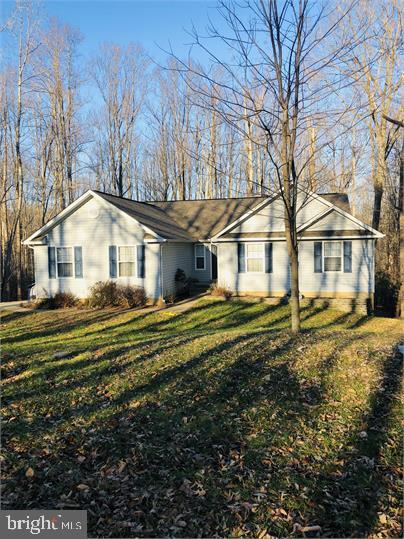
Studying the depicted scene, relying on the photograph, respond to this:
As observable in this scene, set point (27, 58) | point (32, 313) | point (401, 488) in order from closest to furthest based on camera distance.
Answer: point (401, 488) < point (32, 313) < point (27, 58)

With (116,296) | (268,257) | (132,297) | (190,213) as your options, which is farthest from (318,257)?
(190,213)

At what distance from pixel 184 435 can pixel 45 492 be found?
1446mm

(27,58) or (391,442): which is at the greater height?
(27,58)

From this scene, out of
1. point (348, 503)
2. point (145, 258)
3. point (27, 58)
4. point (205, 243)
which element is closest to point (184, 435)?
point (348, 503)

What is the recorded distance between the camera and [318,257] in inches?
699

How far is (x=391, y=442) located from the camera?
4.09m

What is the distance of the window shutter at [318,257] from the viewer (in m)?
17.7

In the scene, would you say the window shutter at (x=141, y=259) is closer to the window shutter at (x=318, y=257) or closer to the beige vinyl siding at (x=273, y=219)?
the beige vinyl siding at (x=273, y=219)

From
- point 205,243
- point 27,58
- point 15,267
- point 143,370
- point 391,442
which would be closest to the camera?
point 391,442

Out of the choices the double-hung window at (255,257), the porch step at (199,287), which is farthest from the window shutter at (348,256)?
the porch step at (199,287)

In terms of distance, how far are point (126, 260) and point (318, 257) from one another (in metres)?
8.30

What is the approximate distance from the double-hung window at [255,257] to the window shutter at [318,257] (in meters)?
2.27

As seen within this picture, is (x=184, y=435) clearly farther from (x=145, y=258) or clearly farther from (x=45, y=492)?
(x=145, y=258)

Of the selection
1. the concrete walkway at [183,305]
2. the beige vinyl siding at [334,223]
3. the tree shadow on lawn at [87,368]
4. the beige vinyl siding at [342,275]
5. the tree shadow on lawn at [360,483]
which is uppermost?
the beige vinyl siding at [334,223]
